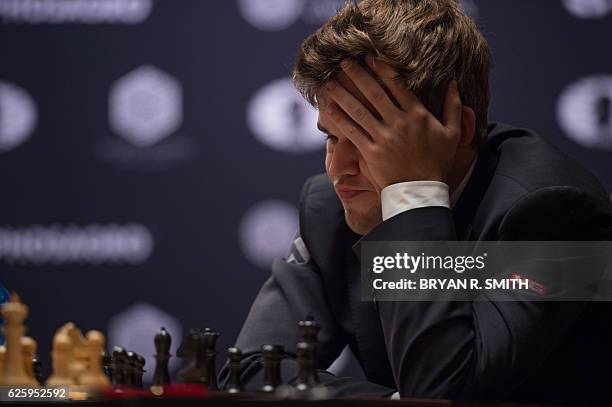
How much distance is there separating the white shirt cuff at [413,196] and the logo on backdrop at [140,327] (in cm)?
138

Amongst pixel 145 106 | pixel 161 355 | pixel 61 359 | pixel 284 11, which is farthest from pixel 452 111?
pixel 145 106

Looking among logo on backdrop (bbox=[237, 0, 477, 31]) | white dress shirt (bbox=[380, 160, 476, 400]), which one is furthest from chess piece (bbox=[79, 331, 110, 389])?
logo on backdrop (bbox=[237, 0, 477, 31])

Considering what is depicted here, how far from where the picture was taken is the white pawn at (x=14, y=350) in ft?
3.97

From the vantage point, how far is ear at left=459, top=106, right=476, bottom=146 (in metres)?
1.66

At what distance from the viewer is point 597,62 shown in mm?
2713

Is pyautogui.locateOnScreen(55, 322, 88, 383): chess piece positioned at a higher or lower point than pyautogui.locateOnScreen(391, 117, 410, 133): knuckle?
lower

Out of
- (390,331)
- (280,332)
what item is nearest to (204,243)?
(280,332)

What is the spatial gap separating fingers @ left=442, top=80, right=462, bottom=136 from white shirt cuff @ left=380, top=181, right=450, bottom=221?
123 millimetres

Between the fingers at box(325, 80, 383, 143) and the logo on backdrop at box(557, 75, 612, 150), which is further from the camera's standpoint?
the logo on backdrop at box(557, 75, 612, 150)

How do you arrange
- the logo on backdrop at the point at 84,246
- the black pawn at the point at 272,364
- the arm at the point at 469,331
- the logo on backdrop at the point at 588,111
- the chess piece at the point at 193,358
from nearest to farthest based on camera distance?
the chess piece at the point at 193,358
the black pawn at the point at 272,364
the arm at the point at 469,331
the logo on backdrop at the point at 588,111
the logo on backdrop at the point at 84,246

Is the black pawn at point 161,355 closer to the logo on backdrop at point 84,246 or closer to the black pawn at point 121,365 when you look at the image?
the black pawn at point 121,365

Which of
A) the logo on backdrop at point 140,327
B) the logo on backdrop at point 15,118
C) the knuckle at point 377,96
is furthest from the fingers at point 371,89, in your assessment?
the logo on backdrop at point 15,118

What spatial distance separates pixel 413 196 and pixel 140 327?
1462 millimetres

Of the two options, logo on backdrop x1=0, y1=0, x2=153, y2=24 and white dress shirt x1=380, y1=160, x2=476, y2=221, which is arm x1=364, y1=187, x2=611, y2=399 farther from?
logo on backdrop x1=0, y1=0, x2=153, y2=24
